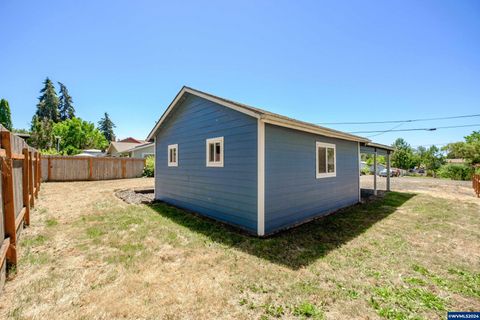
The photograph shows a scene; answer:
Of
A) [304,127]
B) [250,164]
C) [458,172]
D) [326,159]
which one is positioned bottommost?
[458,172]

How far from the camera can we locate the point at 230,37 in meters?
9.55

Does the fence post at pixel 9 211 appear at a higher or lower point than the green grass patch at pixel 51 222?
higher

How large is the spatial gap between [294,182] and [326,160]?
2.17 metres

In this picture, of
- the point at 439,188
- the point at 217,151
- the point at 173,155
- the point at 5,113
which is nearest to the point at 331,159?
the point at 217,151

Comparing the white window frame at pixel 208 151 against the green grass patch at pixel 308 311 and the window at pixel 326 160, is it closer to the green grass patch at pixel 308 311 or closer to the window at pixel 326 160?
the window at pixel 326 160

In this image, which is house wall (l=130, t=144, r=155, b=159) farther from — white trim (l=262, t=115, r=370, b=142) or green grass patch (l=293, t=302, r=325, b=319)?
green grass patch (l=293, t=302, r=325, b=319)

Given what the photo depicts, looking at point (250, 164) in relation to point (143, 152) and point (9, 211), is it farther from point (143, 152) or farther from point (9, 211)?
point (143, 152)

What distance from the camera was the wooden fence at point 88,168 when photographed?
50.5 feet

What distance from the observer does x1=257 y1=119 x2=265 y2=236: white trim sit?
4.90 m

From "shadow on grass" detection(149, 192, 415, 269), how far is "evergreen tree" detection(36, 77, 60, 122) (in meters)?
52.9

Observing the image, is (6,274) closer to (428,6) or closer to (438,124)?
(428,6)

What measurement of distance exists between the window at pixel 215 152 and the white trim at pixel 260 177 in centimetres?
154

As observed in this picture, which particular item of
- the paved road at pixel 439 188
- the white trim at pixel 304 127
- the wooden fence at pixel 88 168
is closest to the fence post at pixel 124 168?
the wooden fence at pixel 88 168

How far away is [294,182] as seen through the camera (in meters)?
5.92
